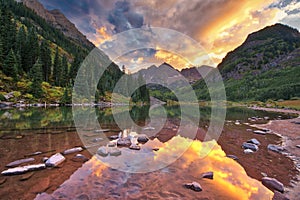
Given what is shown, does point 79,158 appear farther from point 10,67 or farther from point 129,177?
point 10,67

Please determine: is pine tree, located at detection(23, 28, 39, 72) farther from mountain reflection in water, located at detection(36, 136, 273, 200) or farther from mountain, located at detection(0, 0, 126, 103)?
mountain reflection in water, located at detection(36, 136, 273, 200)

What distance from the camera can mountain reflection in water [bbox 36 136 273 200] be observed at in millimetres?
4992

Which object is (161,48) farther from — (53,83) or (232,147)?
(53,83)

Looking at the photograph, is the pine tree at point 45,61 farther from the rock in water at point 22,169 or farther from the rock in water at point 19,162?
the rock in water at point 22,169

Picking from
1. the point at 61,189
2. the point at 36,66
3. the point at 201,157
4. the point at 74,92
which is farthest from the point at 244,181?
the point at 74,92

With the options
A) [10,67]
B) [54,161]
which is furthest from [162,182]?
[10,67]

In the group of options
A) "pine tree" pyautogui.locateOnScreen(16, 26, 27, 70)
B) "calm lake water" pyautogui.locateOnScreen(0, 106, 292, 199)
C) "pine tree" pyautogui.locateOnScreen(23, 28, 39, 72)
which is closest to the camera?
"calm lake water" pyautogui.locateOnScreen(0, 106, 292, 199)

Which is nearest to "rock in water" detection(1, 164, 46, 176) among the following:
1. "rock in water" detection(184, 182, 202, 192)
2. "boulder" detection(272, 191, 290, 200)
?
"rock in water" detection(184, 182, 202, 192)

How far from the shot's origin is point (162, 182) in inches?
234

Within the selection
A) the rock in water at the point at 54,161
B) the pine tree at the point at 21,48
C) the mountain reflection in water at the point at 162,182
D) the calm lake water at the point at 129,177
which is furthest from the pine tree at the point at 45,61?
the mountain reflection in water at the point at 162,182

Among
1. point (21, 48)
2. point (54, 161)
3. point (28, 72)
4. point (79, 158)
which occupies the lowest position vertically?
point (79, 158)

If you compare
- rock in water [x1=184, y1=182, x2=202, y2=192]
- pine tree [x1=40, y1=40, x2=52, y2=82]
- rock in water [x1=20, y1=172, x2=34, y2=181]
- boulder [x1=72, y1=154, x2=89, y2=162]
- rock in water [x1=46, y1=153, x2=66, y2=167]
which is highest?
pine tree [x1=40, y1=40, x2=52, y2=82]

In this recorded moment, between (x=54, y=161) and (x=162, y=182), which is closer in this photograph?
(x=162, y=182)

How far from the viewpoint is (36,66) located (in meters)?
48.0
